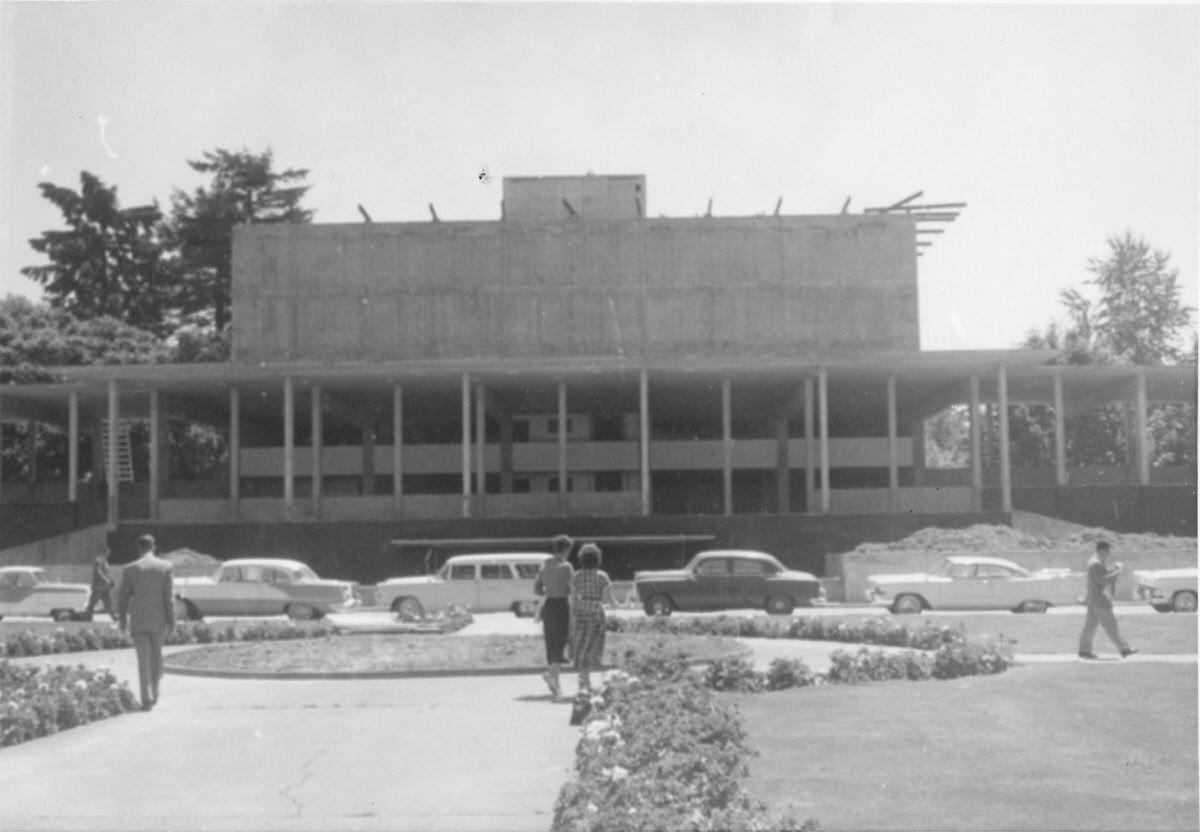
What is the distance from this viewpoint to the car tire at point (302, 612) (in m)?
30.8

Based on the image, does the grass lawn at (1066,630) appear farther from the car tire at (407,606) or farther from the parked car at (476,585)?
the car tire at (407,606)

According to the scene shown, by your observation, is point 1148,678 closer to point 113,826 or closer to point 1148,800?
point 1148,800

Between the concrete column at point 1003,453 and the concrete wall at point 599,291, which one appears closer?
the concrete column at point 1003,453

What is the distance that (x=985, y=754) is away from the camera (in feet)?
33.9

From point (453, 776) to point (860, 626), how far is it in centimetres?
1373


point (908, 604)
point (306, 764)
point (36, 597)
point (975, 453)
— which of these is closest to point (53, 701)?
point (306, 764)

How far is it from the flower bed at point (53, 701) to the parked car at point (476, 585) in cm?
1703

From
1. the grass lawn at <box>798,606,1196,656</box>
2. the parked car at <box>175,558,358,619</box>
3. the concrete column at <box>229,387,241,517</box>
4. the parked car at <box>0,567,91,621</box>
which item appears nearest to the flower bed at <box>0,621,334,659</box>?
the parked car at <box>175,558,358,619</box>

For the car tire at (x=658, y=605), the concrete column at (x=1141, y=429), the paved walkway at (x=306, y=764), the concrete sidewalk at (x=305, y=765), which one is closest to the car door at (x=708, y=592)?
the car tire at (x=658, y=605)

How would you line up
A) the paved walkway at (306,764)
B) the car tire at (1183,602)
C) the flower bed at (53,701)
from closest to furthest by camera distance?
the paved walkway at (306,764) → the flower bed at (53,701) → the car tire at (1183,602)

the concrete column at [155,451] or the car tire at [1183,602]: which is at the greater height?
the concrete column at [155,451]

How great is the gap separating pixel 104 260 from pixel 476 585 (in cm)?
4608

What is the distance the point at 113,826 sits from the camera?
880cm

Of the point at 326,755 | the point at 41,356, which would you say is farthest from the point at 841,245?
the point at 326,755
